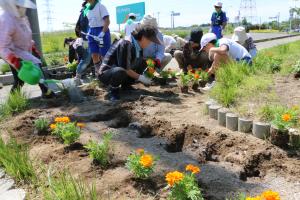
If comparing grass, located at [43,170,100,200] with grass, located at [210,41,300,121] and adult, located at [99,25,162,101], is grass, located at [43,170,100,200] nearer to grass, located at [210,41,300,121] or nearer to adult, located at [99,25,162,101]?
grass, located at [210,41,300,121]

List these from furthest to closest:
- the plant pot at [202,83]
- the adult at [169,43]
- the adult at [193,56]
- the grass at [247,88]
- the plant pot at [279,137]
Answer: the adult at [169,43] → the adult at [193,56] → the plant pot at [202,83] → the grass at [247,88] → the plant pot at [279,137]

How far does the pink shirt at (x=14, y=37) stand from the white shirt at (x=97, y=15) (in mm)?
1601

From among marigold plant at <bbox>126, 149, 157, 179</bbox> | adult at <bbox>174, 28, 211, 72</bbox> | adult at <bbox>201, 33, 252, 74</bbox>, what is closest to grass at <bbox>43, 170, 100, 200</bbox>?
marigold plant at <bbox>126, 149, 157, 179</bbox>

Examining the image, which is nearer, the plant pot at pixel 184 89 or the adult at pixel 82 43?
the plant pot at pixel 184 89

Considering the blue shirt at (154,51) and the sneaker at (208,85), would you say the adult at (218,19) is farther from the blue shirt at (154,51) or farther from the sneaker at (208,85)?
the sneaker at (208,85)

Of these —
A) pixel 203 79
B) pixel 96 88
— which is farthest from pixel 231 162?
pixel 96 88

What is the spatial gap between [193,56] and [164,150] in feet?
12.3

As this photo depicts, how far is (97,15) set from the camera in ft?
20.1

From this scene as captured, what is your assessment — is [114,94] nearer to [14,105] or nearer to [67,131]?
[14,105]

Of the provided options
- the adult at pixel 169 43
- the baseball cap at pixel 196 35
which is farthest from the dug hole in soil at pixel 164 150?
the adult at pixel 169 43

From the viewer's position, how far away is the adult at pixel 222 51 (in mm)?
5340

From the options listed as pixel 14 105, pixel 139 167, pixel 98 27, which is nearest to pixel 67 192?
pixel 139 167

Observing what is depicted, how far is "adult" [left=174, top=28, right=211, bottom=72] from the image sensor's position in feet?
21.0

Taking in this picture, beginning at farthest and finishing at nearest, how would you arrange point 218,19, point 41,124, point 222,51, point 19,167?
point 218,19
point 222,51
point 41,124
point 19,167
